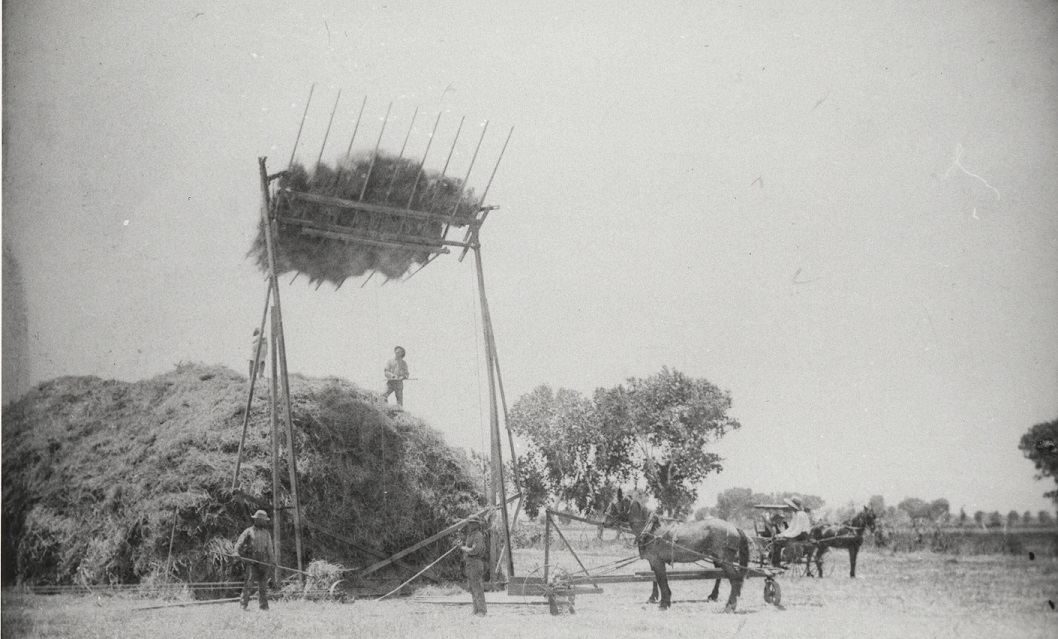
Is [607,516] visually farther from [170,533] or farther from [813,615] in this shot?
[170,533]

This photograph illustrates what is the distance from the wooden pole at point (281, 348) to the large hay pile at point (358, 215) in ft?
0.74

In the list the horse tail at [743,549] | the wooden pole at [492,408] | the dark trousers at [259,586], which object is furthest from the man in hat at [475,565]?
the horse tail at [743,549]

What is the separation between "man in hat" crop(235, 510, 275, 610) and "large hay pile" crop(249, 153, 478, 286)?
388 centimetres

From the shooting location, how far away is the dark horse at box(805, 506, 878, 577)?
1430 cm

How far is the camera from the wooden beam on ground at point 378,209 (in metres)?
10.5

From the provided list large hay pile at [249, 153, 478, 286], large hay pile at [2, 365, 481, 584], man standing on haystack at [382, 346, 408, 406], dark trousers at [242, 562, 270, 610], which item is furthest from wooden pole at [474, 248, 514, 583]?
dark trousers at [242, 562, 270, 610]

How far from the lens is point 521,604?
9.95 meters

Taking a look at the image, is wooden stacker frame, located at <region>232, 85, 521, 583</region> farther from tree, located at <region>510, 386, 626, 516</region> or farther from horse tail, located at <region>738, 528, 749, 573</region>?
tree, located at <region>510, 386, 626, 516</region>

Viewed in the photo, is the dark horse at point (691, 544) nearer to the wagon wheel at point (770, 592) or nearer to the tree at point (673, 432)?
the wagon wheel at point (770, 592)

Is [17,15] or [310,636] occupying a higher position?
[17,15]

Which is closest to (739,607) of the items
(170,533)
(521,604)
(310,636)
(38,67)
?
(521,604)

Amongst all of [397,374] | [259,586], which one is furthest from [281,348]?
[397,374]

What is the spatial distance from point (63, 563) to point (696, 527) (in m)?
7.90

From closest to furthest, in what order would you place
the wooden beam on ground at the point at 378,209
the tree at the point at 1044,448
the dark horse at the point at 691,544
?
the tree at the point at 1044,448, the dark horse at the point at 691,544, the wooden beam on ground at the point at 378,209
